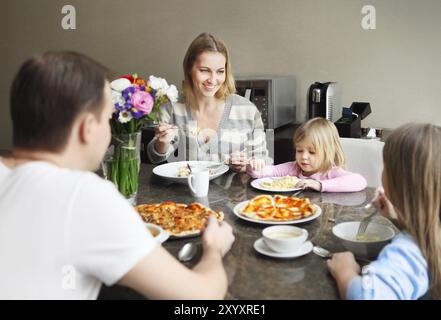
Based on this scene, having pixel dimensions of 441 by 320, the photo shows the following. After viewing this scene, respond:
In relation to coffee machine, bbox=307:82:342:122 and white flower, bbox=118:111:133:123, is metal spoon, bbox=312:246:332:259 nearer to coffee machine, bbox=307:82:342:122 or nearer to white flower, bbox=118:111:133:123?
white flower, bbox=118:111:133:123

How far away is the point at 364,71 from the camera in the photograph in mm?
3236

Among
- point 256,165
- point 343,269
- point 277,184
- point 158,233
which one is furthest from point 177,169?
point 343,269

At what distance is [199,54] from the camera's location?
7.89 ft

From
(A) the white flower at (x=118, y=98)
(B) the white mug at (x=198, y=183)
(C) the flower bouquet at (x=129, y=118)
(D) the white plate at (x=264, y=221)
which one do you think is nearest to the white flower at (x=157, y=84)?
(C) the flower bouquet at (x=129, y=118)

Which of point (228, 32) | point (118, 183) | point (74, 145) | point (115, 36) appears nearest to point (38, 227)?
point (74, 145)

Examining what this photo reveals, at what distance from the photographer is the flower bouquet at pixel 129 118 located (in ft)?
4.95

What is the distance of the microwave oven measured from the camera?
3.06m

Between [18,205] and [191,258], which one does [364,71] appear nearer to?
[191,258]

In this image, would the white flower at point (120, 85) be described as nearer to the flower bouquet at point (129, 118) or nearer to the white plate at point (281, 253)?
the flower bouquet at point (129, 118)

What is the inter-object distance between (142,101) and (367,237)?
83 centimetres

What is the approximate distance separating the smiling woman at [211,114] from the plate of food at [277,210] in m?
0.82

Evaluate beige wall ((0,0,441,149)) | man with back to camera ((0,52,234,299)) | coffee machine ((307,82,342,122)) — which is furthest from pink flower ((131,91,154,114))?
beige wall ((0,0,441,149))

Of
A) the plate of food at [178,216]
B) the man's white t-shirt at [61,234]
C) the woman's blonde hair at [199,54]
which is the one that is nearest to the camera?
the man's white t-shirt at [61,234]

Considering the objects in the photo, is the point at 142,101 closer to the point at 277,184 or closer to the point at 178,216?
the point at 178,216
